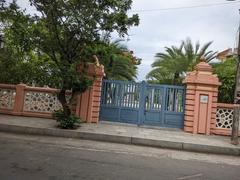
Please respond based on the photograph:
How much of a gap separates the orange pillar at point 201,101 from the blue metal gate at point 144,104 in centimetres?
48

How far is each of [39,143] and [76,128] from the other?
104 inches

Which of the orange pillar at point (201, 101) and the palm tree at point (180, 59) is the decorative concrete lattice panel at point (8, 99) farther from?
the palm tree at point (180, 59)

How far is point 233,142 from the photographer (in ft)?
37.3

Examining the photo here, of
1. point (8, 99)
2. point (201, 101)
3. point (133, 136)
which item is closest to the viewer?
point (133, 136)

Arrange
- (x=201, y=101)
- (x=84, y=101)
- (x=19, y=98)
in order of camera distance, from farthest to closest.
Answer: (x=19, y=98)
(x=84, y=101)
(x=201, y=101)

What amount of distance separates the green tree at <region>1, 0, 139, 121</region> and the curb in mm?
1003

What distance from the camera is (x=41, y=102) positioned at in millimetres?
13883

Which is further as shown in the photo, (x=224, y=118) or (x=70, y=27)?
(x=224, y=118)

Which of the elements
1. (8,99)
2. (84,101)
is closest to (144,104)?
(84,101)

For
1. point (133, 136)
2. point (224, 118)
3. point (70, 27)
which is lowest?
point (133, 136)

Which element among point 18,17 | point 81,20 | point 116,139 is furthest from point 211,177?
point 18,17

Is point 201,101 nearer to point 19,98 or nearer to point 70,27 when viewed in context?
point 70,27

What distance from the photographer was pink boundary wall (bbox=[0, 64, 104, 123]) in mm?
13453

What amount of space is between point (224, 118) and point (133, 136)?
413 cm
